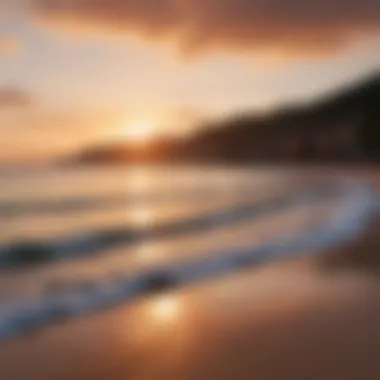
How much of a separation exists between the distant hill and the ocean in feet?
0.36

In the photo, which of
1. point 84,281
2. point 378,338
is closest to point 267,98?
point 84,281

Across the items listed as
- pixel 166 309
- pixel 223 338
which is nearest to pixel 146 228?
pixel 166 309

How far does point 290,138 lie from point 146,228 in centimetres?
69

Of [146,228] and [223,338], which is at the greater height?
A: [146,228]

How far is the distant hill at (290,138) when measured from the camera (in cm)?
158

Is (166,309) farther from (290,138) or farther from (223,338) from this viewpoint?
(290,138)

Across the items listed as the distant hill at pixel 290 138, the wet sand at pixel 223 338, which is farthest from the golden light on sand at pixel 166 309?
the distant hill at pixel 290 138

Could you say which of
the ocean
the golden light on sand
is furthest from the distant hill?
the golden light on sand

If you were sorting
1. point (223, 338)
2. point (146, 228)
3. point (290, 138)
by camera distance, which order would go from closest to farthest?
point (223, 338)
point (146, 228)
point (290, 138)

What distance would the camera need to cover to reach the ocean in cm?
78

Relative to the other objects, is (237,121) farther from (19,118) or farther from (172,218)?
(19,118)

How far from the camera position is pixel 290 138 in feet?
6.21

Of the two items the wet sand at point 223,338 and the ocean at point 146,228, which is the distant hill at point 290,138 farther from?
the wet sand at point 223,338

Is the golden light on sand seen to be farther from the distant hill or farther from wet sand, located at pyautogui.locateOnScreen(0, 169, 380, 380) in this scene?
the distant hill
